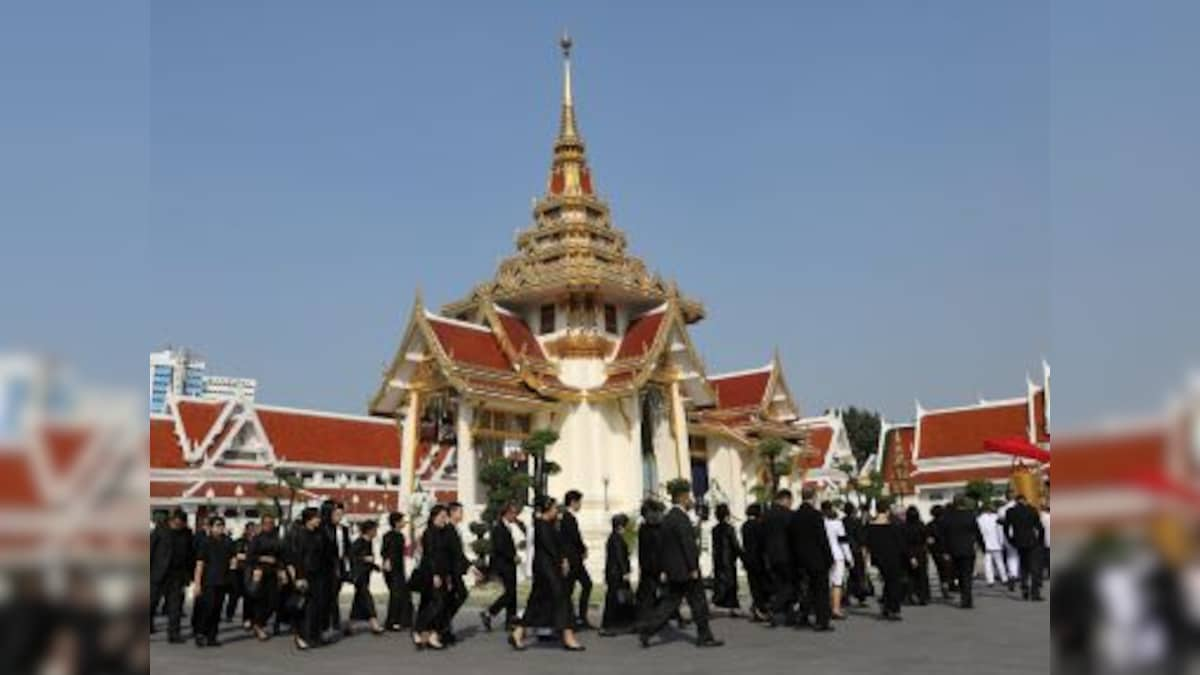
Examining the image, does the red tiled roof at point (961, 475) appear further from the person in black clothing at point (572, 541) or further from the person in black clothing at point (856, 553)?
the person in black clothing at point (572, 541)

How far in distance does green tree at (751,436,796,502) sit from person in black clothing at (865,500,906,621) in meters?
22.9

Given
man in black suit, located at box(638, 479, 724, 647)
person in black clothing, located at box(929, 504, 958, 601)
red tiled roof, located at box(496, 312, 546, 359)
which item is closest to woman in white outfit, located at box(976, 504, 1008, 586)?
person in black clothing, located at box(929, 504, 958, 601)

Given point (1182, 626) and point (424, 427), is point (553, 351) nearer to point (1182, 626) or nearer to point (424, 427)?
point (424, 427)

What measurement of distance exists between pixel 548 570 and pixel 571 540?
616 mm

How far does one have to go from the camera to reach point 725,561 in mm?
14141

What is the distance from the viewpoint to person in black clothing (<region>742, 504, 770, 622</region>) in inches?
528

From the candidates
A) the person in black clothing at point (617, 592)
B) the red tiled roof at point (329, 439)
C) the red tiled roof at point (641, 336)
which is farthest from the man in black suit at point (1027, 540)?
the red tiled roof at point (329, 439)

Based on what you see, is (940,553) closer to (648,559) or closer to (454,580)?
(648,559)

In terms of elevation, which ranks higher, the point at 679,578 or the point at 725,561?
the point at 679,578

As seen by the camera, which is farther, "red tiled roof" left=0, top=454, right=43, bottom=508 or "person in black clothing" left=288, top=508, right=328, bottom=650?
"person in black clothing" left=288, top=508, right=328, bottom=650

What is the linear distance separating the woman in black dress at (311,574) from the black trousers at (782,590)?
17.7 ft

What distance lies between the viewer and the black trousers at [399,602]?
13461mm

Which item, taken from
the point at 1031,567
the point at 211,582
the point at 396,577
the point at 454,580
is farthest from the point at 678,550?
the point at 1031,567

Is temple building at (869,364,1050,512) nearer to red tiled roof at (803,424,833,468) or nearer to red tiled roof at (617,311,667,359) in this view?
red tiled roof at (803,424,833,468)
